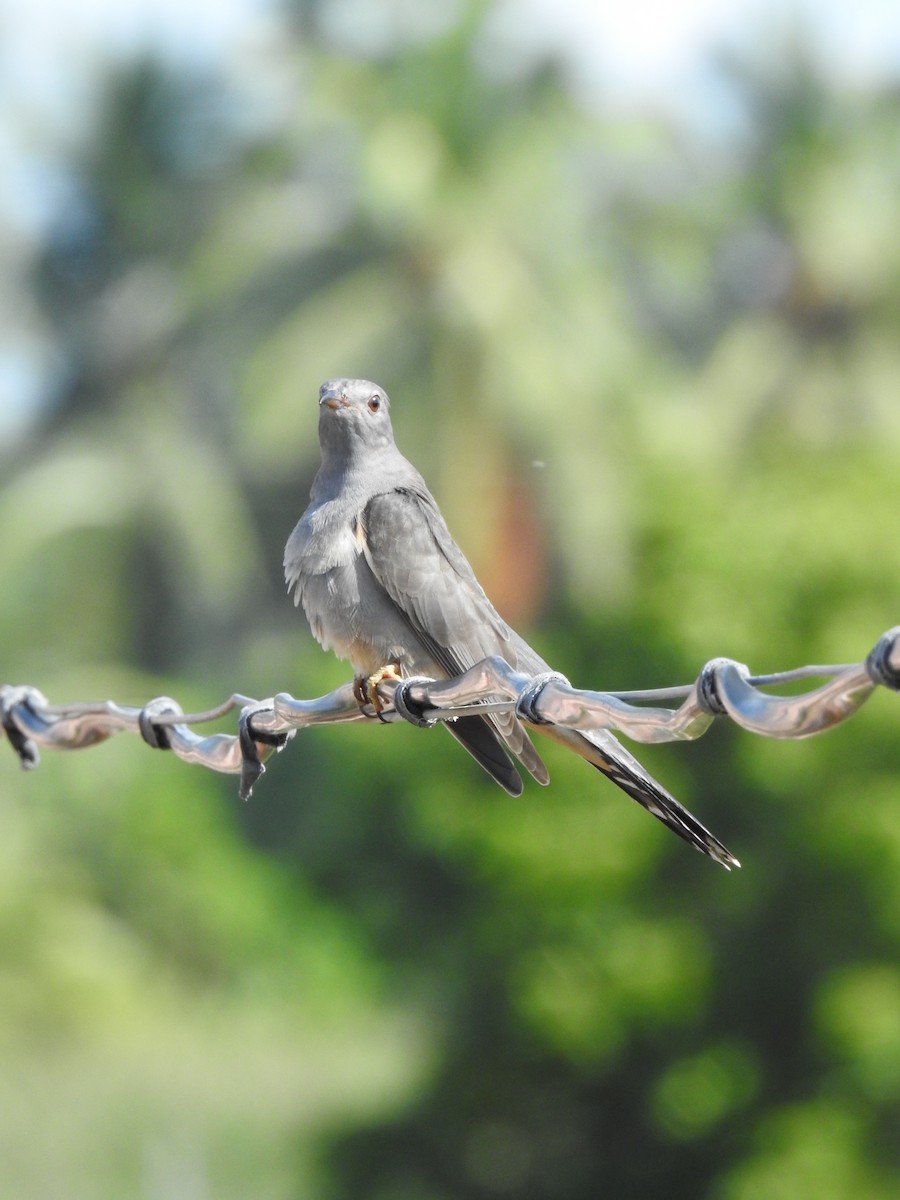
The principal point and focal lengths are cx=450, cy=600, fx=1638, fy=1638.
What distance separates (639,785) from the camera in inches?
136

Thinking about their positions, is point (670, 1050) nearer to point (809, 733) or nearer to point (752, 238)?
point (809, 733)

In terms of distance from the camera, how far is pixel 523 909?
53.4 ft

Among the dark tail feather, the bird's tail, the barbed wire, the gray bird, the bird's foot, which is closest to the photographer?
the barbed wire

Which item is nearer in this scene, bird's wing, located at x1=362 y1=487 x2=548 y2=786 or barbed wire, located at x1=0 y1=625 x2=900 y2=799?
barbed wire, located at x1=0 y1=625 x2=900 y2=799

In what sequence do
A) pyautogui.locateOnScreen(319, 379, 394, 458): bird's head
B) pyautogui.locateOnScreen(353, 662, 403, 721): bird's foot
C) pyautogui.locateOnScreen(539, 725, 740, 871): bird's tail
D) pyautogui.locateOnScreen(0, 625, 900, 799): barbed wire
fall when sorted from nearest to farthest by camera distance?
pyautogui.locateOnScreen(0, 625, 900, 799): barbed wire → pyautogui.locateOnScreen(539, 725, 740, 871): bird's tail → pyautogui.locateOnScreen(353, 662, 403, 721): bird's foot → pyautogui.locateOnScreen(319, 379, 394, 458): bird's head

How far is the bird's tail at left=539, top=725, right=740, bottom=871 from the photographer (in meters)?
3.21

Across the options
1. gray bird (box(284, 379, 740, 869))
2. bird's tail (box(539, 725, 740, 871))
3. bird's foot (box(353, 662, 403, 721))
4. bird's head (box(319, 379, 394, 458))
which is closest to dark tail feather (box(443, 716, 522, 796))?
gray bird (box(284, 379, 740, 869))

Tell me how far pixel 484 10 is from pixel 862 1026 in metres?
18.9

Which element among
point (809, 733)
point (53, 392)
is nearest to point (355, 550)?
point (809, 733)

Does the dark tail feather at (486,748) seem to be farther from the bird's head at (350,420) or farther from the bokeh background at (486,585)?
the bokeh background at (486,585)

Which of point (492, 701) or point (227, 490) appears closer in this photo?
point (492, 701)

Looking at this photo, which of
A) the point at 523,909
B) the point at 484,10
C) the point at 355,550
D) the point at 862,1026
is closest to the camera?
the point at 355,550

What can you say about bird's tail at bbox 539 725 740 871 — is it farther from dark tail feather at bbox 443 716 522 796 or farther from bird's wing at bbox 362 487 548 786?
bird's wing at bbox 362 487 548 786

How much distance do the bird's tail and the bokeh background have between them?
37.2ft
